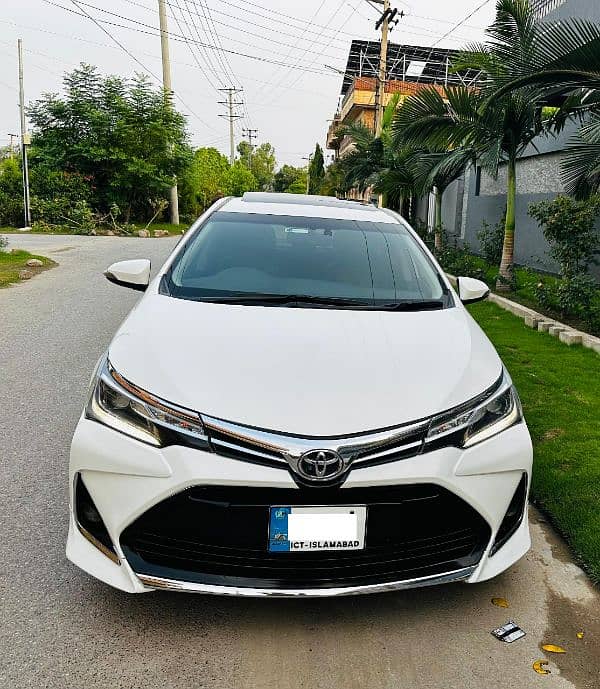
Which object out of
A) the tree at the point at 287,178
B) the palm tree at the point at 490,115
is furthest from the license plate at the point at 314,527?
the tree at the point at 287,178

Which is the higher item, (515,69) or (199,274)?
(515,69)

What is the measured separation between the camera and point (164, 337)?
108 inches

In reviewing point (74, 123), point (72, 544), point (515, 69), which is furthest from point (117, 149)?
point (72, 544)

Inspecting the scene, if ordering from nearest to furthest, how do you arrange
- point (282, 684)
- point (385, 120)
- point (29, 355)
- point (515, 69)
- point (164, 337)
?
1. point (282, 684)
2. point (164, 337)
3. point (29, 355)
4. point (515, 69)
5. point (385, 120)

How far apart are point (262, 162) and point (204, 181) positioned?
175 ft

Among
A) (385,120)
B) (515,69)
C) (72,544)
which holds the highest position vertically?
(385,120)

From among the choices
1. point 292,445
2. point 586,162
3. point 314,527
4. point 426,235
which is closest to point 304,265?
point 292,445

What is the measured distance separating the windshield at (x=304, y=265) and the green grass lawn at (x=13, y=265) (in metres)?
8.28

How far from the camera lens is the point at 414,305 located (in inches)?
130

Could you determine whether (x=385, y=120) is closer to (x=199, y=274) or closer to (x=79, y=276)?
(x=79, y=276)

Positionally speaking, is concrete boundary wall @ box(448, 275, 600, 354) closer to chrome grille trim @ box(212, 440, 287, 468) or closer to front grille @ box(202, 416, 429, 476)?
front grille @ box(202, 416, 429, 476)

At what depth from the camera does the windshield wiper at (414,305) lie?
10.7 ft

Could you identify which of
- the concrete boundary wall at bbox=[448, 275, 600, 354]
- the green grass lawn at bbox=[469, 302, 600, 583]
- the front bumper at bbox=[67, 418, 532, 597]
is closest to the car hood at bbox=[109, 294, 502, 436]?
the front bumper at bbox=[67, 418, 532, 597]

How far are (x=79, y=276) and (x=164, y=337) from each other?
1036 cm
